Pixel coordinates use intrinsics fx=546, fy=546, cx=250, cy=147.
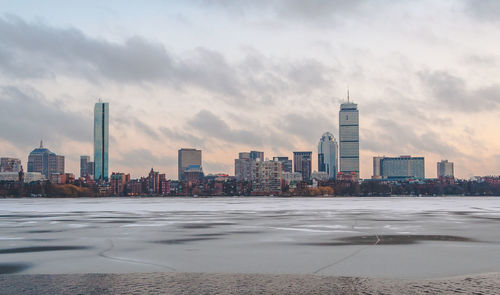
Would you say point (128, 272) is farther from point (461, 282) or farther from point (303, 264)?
point (461, 282)

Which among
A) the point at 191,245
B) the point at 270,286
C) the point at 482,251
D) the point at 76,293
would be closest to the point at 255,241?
the point at 191,245

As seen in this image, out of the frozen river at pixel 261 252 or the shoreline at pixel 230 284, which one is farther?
the frozen river at pixel 261 252

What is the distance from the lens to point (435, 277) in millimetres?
16109

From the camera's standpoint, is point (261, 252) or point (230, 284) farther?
point (261, 252)

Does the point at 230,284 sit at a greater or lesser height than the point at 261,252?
greater

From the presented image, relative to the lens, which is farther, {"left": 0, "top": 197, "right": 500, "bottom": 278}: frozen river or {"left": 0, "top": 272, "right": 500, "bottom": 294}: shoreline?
{"left": 0, "top": 197, "right": 500, "bottom": 278}: frozen river

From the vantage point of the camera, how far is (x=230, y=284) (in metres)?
15.1

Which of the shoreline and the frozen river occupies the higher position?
the shoreline

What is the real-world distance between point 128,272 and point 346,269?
6.93m

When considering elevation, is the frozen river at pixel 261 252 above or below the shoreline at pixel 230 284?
below

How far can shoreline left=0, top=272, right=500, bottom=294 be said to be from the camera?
14.1m

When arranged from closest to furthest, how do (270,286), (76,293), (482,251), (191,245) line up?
1. (76,293)
2. (270,286)
3. (482,251)
4. (191,245)

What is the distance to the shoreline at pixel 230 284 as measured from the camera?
1409cm

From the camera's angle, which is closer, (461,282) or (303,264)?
(461,282)
